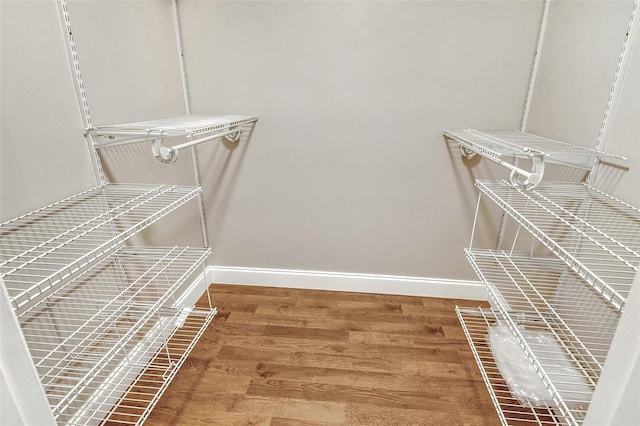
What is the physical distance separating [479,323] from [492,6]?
1601 millimetres

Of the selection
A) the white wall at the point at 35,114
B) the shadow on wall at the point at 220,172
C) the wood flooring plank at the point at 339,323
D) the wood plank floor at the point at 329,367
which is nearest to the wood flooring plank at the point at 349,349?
the wood plank floor at the point at 329,367

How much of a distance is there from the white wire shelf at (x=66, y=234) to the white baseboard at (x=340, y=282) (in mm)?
828

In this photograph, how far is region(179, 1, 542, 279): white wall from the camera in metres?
1.73

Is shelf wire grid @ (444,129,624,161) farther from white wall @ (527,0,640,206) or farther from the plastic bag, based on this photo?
the plastic bag

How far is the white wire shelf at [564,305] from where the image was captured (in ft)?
3.71

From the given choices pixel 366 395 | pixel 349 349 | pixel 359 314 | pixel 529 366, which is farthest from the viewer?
pixel 359 314

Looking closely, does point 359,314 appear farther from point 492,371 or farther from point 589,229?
point 589,229

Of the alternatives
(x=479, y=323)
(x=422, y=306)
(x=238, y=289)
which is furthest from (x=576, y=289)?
(x=238, y=289)

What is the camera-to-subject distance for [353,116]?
1.89 meters

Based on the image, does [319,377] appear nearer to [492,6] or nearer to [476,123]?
[476,123]

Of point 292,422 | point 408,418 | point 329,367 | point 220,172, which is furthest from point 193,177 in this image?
point 408,418

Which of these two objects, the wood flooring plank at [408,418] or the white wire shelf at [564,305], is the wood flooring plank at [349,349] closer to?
the wood flooring plank at [408,418]

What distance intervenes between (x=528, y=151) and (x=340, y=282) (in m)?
1.43

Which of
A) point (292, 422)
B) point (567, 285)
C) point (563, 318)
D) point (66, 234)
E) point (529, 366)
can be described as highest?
point (66, 234)
